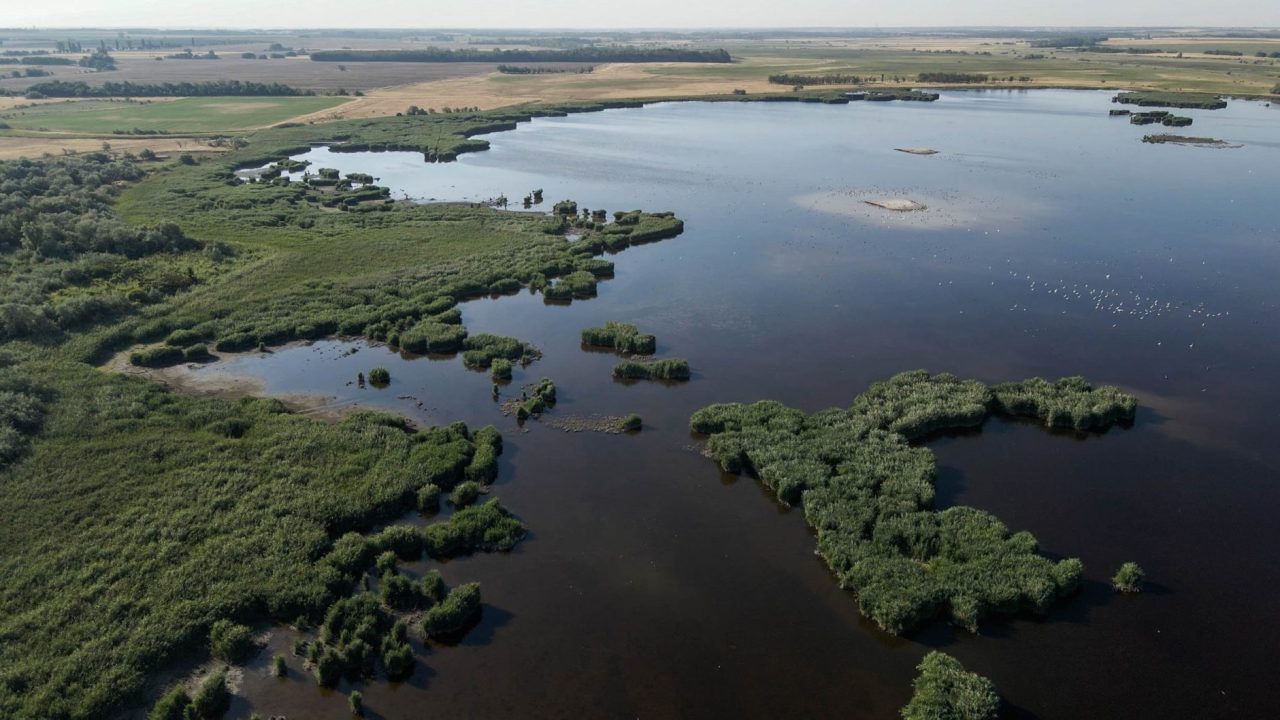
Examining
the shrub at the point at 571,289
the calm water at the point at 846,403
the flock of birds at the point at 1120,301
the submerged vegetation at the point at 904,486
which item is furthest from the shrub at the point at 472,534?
the flock of birds at the point at 1120,301

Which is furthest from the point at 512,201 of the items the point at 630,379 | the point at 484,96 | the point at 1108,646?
the point at 484,96

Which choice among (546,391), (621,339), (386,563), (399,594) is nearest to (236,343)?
(546,391)

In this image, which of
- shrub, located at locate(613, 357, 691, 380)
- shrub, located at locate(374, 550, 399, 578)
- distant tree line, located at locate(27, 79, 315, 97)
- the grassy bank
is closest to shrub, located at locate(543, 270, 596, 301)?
the grassy bank

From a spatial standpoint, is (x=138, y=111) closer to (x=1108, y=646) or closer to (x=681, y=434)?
(x=681, y=434)

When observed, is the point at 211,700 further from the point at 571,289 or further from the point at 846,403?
the point at 571,289

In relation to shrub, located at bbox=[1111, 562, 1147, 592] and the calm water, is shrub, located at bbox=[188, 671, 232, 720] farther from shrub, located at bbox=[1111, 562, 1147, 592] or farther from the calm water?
shrub, located at bbox=[1111, 562, 1147, 592]

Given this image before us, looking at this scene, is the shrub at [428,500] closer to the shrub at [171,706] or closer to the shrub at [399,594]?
the shrub at [399,594]
